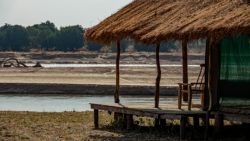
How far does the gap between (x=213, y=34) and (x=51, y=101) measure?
18.6 metres

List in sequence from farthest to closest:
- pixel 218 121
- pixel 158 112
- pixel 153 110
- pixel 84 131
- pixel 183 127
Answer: pixel 84 131, pixel 153 110, pixel 158 112, pixel 183 127, pixel 218 121

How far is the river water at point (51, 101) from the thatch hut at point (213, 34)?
33.8 ft

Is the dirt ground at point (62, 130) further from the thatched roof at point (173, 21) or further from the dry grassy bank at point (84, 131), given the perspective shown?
the thatched roof at point (173, 21)

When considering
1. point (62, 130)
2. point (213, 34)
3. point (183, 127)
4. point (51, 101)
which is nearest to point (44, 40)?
point (51, 101)

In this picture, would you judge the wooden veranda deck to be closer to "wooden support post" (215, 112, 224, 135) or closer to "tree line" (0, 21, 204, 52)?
"wooden support post" (215, 112, 224, 135)

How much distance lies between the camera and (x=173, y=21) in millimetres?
15016

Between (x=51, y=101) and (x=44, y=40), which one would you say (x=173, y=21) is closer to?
(x=51, y=101)

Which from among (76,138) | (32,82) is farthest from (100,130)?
(32,82)

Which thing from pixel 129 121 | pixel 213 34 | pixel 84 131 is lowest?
pixel 84 131

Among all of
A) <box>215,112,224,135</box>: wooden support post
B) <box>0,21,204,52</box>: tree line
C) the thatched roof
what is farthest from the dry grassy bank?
<box>0,21,204,52</box>: tree line

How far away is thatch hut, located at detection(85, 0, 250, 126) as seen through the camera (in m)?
13.4

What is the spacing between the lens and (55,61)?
91125 mm

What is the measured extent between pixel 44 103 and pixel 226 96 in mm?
16008

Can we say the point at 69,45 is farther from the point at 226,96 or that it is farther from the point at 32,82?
the point at 226,96
